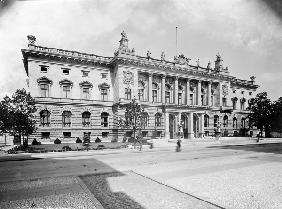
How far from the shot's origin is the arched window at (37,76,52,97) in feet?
120

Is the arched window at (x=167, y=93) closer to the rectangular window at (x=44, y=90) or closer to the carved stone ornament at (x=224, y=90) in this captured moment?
the carved stone ornament at (x=224, y=90)

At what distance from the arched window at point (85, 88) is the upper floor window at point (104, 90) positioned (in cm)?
210

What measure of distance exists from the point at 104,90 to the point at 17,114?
1772 centimetres

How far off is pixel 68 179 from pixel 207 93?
4542cm

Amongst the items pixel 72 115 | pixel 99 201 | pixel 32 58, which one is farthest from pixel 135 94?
pixel 99 201

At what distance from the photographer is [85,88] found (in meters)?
40.1

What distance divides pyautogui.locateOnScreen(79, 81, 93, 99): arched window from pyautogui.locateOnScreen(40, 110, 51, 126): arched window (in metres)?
6.58

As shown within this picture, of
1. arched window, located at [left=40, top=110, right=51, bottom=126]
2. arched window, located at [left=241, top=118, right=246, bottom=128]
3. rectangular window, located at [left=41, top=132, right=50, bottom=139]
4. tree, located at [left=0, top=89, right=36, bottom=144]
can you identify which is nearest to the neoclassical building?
arched window, located at [left=40, top=110, right=51, bottom=126]

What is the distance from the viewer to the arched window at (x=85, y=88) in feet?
130

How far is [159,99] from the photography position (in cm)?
4462

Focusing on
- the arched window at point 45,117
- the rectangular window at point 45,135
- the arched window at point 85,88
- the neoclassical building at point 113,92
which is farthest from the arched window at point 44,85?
the rectangular window at point 45,135

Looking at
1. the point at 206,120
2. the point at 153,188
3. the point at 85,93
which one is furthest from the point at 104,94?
the point at 153,188

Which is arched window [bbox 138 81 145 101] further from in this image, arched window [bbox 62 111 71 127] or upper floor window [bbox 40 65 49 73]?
upper floor window [bbox 40 65 49 73]

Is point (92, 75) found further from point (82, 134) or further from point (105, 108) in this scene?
point (82, 134)
